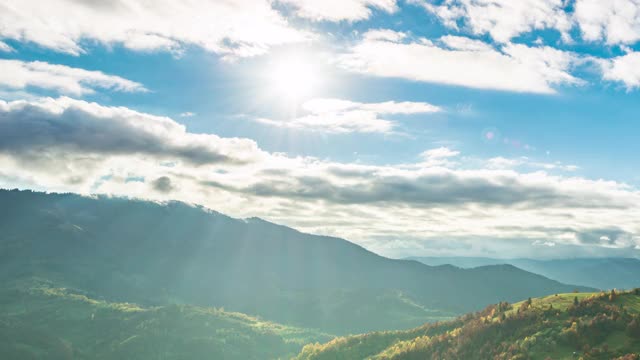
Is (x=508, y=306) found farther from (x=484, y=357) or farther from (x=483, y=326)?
(x=484, y=357)

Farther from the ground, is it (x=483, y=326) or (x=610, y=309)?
(x=610, y=309)

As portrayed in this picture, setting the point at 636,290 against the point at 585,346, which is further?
the point at 636,290

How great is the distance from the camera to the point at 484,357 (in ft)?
463

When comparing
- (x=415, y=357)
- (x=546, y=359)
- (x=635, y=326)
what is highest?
(x=635, y=326)

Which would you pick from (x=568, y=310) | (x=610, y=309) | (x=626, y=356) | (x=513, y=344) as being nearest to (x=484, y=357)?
(x=513, y=344)

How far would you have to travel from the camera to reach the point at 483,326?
158375 mm

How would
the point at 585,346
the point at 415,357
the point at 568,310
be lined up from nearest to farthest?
the point at 585,346 → the point at 568,310 → the point at 415,357

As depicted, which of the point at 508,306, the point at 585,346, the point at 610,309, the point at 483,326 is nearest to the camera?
the point at 585,346

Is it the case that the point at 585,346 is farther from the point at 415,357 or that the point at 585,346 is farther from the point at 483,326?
the point at 415,357

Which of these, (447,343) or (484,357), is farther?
(447,343)

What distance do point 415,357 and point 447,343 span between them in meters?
17.9

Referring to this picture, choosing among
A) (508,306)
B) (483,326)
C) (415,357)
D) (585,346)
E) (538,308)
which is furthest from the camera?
(415,357)

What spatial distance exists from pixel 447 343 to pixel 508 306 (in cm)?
2413

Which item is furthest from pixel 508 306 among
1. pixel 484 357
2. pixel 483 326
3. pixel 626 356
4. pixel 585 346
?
pixel 626 356
